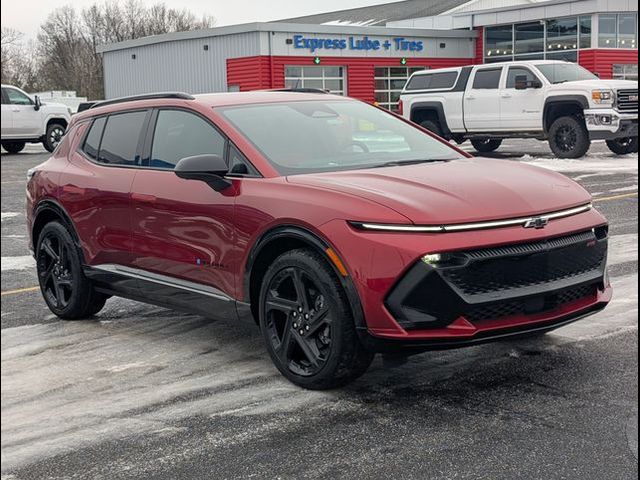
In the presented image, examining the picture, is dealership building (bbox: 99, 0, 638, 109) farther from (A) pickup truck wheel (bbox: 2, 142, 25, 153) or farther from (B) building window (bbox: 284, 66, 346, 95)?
(A) pickup truck wheel (bbox: 2, 142, 25, 153)

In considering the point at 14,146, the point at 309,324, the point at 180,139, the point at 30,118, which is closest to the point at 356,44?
the point at 14,146

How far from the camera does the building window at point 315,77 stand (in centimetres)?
4228

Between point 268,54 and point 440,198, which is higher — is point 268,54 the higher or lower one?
the higher one

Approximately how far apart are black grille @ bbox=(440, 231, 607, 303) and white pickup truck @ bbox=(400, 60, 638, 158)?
15.5 m

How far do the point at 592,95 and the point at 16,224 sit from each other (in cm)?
1216

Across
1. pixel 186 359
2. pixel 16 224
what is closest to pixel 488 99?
pixel 16 224

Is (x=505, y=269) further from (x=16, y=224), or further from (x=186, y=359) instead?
(x=16, y=224)

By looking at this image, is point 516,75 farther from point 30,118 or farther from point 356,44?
point 356,44

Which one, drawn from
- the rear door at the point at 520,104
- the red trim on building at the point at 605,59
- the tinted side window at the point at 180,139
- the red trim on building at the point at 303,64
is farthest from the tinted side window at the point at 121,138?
the red trim on building at the point at 605,59

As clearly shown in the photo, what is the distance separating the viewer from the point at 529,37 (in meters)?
44.0

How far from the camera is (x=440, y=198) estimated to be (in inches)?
185

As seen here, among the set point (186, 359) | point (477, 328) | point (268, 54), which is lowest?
point (186, 359)

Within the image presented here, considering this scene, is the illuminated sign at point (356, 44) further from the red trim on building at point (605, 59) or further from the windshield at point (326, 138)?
the windshield at point (326, 138)

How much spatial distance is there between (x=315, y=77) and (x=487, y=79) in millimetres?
21185
